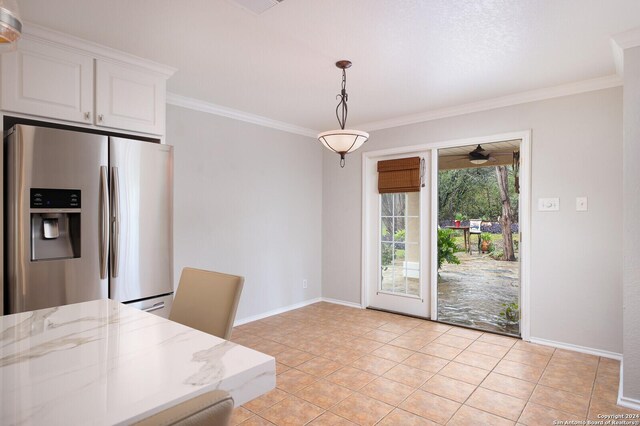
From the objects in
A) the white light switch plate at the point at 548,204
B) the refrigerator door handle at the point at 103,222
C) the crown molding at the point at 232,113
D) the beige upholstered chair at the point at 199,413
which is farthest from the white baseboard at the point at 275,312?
the beige upholstered chair at the point at 199,413

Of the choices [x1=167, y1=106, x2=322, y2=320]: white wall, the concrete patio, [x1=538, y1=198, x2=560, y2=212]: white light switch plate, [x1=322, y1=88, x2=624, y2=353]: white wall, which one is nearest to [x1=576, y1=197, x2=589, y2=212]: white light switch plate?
[x1=322, y1=88, x2=624, y2=353]: white wall

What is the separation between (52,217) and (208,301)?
51.2 inches

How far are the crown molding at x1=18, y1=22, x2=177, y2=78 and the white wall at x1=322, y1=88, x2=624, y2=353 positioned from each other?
3109mm

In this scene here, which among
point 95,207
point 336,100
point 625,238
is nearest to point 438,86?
point 336,100

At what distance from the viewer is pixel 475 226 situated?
7113 mm

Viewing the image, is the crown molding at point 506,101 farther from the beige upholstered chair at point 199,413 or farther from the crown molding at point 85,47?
the beige upholstered chair at point 199,413

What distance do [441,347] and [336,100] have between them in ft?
8.53

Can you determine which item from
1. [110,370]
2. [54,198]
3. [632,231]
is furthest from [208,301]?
[632,231]

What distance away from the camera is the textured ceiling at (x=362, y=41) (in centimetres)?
204

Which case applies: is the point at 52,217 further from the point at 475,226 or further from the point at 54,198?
the point at 475,226

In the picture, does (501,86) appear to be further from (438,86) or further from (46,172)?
(46,172)

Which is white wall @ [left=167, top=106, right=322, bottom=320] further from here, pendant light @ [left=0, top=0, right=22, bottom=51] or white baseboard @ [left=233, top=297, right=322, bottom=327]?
pendant light @ [left=0, top=0, right=22, bottom=51]

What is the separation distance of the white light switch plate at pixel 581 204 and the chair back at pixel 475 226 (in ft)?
12.9

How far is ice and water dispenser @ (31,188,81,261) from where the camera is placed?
2088 millimetres
